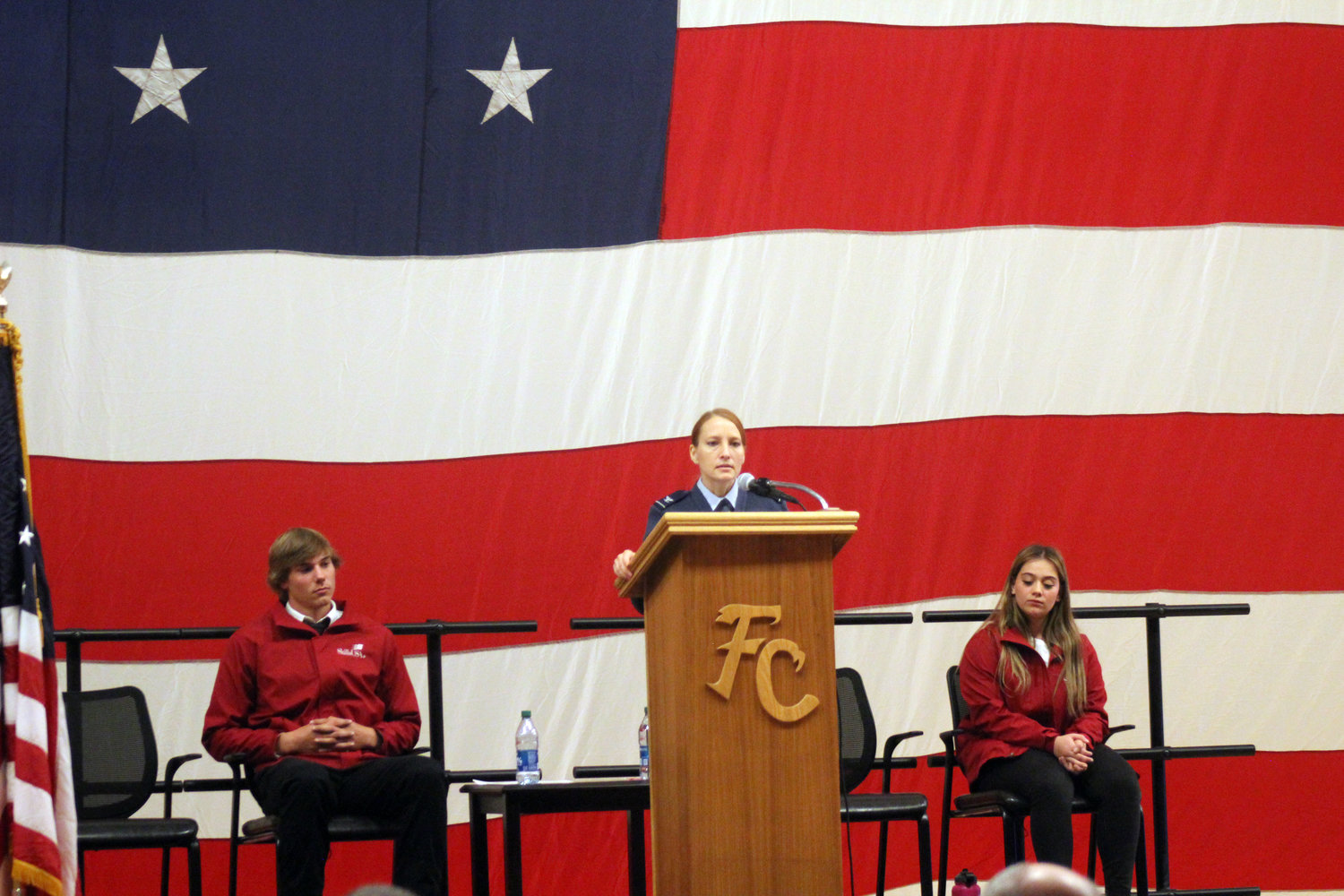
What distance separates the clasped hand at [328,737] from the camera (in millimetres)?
3445

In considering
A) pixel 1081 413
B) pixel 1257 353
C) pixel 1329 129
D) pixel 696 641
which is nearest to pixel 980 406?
pixel 1081 413

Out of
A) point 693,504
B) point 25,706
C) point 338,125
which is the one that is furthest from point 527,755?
point 338,125

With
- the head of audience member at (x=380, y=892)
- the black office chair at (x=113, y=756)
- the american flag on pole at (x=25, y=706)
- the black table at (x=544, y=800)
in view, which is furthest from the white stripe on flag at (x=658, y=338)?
the head of audience member at (x=380, y=892)

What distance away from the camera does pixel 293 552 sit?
143 inches

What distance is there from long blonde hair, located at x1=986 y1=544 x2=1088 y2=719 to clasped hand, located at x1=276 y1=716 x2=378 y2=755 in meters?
1.65

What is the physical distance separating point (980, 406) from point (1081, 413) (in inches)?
13.8

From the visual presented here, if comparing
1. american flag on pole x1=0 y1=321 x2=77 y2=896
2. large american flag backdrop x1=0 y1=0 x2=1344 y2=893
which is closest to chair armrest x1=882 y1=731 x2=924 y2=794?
large american flag backdrop x1=0 y1=0 x2=1344 y2=893

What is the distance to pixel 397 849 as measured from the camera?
3395mm

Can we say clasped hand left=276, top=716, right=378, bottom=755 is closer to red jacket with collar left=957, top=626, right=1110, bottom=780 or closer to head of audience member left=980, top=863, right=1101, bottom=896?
red jacket with collar left=957, top=626, right=1110, bottom=780

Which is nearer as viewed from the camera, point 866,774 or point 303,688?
point 303,688

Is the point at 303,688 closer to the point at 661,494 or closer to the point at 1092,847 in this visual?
the point at 661,494

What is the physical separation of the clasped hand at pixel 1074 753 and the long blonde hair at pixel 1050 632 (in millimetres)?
152

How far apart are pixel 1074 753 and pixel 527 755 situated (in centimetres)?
138

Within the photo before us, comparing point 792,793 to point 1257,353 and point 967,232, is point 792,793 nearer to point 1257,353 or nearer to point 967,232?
point 967,232
